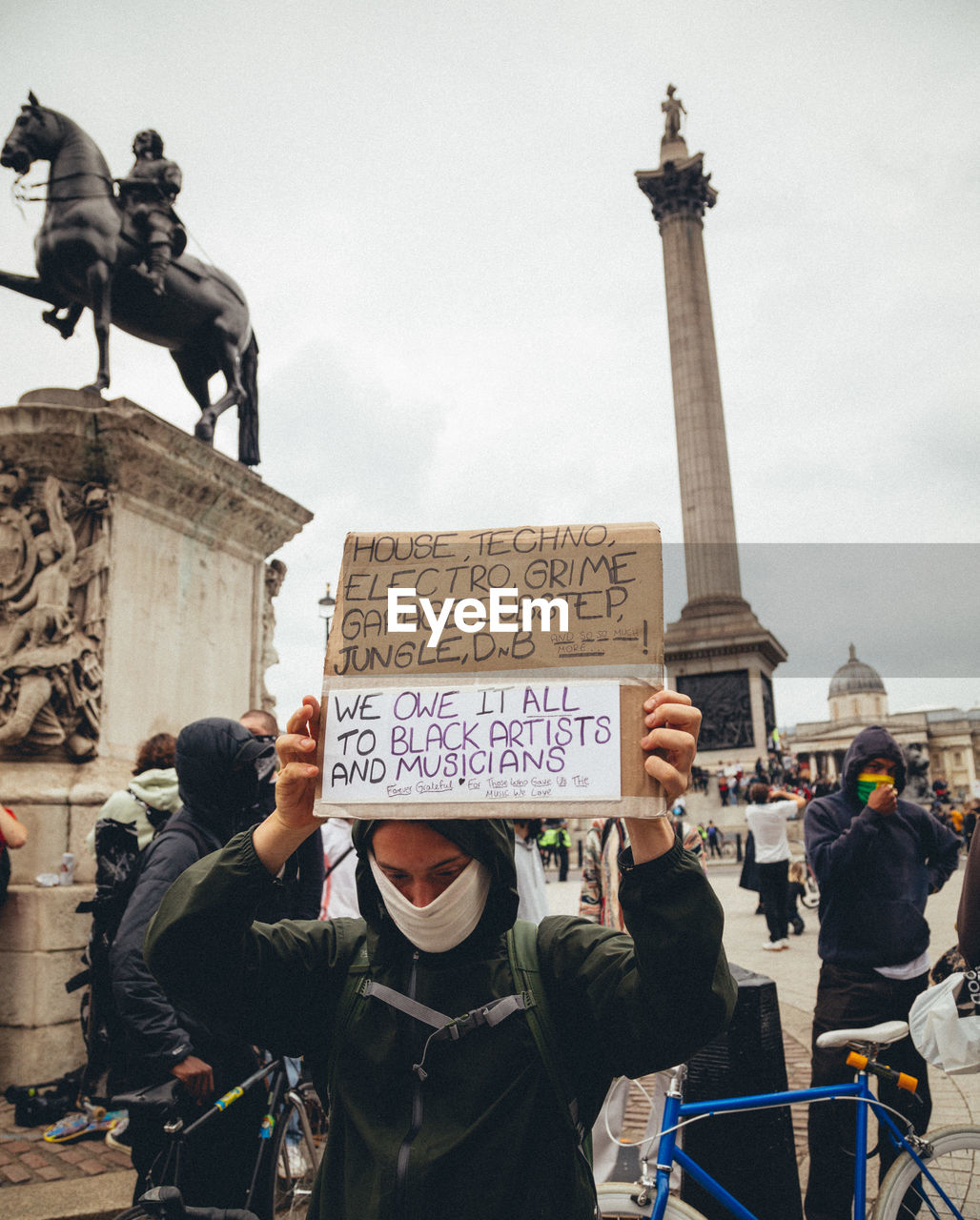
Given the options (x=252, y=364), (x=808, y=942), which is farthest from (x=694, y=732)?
(x=808, y=942)

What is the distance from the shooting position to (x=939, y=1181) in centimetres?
312

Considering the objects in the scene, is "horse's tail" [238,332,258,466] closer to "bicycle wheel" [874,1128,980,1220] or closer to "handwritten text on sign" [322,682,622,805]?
"handwritten text on sign" [322,682,622,805]

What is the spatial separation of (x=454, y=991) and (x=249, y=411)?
693 cm

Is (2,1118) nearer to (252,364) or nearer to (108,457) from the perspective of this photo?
(108,457)

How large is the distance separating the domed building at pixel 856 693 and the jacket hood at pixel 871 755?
112 metres

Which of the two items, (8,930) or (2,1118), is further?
(8,930)

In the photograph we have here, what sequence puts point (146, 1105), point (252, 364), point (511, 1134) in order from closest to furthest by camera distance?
point (511, 1134) → point (146, 1105) → point (252, 364)

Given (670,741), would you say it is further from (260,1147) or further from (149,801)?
(149,801)

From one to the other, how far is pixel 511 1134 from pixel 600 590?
0.98 meters

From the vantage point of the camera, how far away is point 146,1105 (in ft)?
8.98

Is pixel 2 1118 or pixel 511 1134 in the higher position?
pixel 511 1134

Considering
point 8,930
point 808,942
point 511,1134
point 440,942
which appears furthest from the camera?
point 808,942

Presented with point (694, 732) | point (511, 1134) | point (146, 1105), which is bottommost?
point (146, 1105)

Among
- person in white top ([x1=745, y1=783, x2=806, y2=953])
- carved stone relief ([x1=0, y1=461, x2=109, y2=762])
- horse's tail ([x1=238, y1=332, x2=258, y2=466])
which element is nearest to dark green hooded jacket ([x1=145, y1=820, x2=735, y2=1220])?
carved stone relief ([x1=0, y1=461, x2=109, y2=762])
